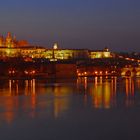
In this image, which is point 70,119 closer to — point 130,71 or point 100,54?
point 130,71

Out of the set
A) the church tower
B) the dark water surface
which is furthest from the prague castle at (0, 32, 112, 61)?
the dark water surface

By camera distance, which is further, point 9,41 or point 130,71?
point 9,41

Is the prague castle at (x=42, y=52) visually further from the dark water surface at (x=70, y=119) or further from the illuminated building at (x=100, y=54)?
the dark water surface at (x=70, y=119)

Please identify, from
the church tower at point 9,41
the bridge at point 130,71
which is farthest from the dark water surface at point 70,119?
the church tower at point 9,41

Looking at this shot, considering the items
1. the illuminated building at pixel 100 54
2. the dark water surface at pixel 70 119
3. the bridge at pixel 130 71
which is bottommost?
the dark water surface at pixel 70 119

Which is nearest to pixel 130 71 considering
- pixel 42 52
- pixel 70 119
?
pixel 42 52

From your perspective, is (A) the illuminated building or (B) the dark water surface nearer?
(B) the dark water surface

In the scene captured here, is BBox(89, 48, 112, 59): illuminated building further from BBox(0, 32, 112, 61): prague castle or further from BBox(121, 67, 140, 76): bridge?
BBox(121, 67, 140, 76): bridge

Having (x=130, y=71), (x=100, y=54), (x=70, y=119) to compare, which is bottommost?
(x=70, y=119)

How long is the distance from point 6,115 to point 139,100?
4549mm

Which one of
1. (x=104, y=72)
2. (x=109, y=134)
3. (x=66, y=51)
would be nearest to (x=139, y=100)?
(x=109, y=134)

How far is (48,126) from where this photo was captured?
9336mm

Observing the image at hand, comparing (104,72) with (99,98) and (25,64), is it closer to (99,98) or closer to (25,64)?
(25,64)

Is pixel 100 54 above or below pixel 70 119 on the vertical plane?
above
